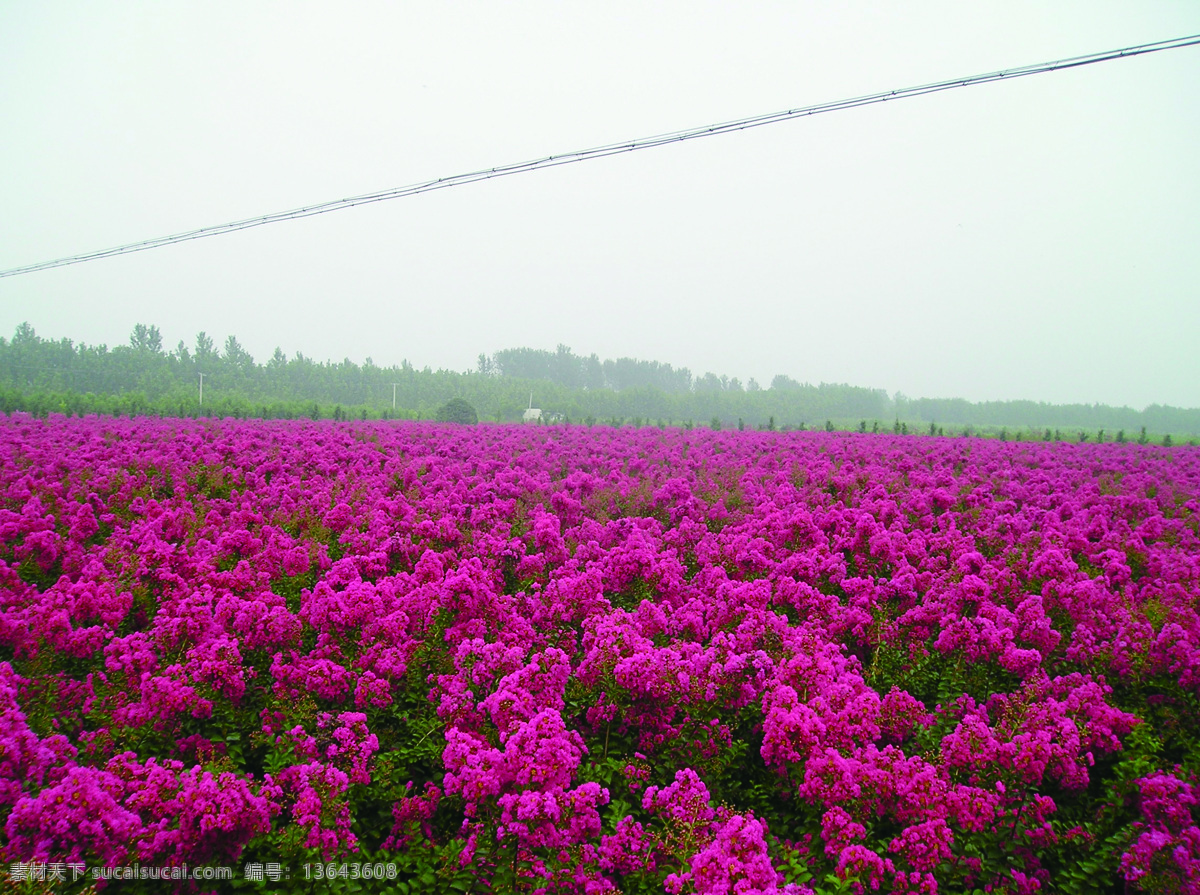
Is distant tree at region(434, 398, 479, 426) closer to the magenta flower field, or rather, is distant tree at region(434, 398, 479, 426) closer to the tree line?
the tree line

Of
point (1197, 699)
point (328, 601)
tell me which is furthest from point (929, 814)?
point (328, 601)

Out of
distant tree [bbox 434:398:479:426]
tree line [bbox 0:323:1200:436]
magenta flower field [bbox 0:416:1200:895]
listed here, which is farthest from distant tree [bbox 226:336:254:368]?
magenta flower field [bbox 0:416:1200:895]

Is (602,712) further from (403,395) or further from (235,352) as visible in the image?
(235,352)

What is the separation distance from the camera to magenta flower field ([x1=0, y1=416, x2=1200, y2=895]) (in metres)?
2.58

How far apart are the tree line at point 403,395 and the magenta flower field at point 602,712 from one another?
30440mm

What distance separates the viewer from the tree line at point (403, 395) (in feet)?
164

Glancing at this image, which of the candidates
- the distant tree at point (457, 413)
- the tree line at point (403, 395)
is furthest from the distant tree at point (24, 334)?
the distant tree at point (457, 413)

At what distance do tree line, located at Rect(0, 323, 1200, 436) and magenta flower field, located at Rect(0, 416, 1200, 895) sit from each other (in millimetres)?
30440

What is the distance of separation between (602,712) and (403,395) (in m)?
78.8

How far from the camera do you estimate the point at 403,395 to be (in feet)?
254

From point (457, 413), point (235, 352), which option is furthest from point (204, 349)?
point (457, 413)

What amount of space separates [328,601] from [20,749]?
1.64 meters

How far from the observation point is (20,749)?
255 cm

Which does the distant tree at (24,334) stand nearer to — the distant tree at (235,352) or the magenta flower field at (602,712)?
the distant tree at (235,352)
